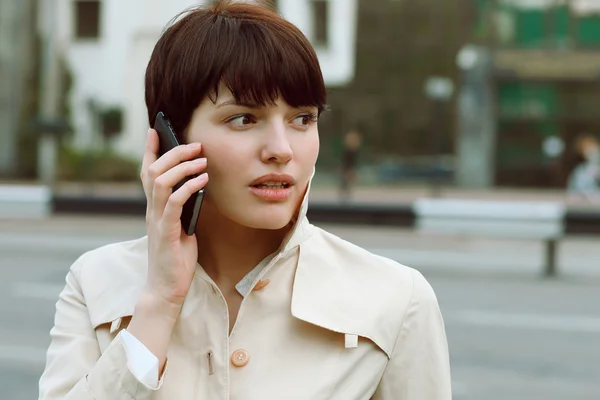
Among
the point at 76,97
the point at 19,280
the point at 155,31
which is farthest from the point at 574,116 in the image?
the point at 19,280

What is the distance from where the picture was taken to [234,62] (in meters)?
1.30

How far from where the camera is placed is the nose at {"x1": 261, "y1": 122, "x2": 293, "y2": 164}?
1301 mm

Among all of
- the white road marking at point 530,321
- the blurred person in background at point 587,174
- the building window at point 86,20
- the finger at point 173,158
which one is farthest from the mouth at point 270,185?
the building window at point 86,20

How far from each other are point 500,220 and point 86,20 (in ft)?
70.3

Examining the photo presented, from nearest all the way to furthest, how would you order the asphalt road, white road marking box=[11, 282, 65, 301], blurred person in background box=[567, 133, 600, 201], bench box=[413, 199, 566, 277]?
1. the asphalt road
2. white road marking box=[11, 282, 65, 301]
3. bench box=[413, 199, 566, 277]
4. blurred person in background box=[567, 133, 600, 201]

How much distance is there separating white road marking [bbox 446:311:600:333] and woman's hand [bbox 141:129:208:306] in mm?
5922

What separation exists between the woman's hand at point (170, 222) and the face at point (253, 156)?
0.12ft

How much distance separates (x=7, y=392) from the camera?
16.4 ft

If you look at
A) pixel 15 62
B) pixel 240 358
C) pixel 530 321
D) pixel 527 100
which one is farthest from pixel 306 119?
pixel 15 62

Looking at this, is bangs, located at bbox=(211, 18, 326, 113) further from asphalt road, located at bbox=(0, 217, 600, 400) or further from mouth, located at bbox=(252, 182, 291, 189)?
asphalt road, located at bbox=(0, 217, 600, 400)

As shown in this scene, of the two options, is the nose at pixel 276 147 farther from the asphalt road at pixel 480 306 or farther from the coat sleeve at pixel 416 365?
the asphalt road at pixel 480 306

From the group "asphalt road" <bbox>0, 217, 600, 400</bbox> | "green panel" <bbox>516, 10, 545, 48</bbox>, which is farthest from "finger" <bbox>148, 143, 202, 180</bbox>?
"green panel" <bbox>516, 10, 545, 48</bbox>

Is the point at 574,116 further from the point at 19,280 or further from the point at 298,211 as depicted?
the point at 298,211

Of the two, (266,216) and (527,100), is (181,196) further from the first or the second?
(527,100)
